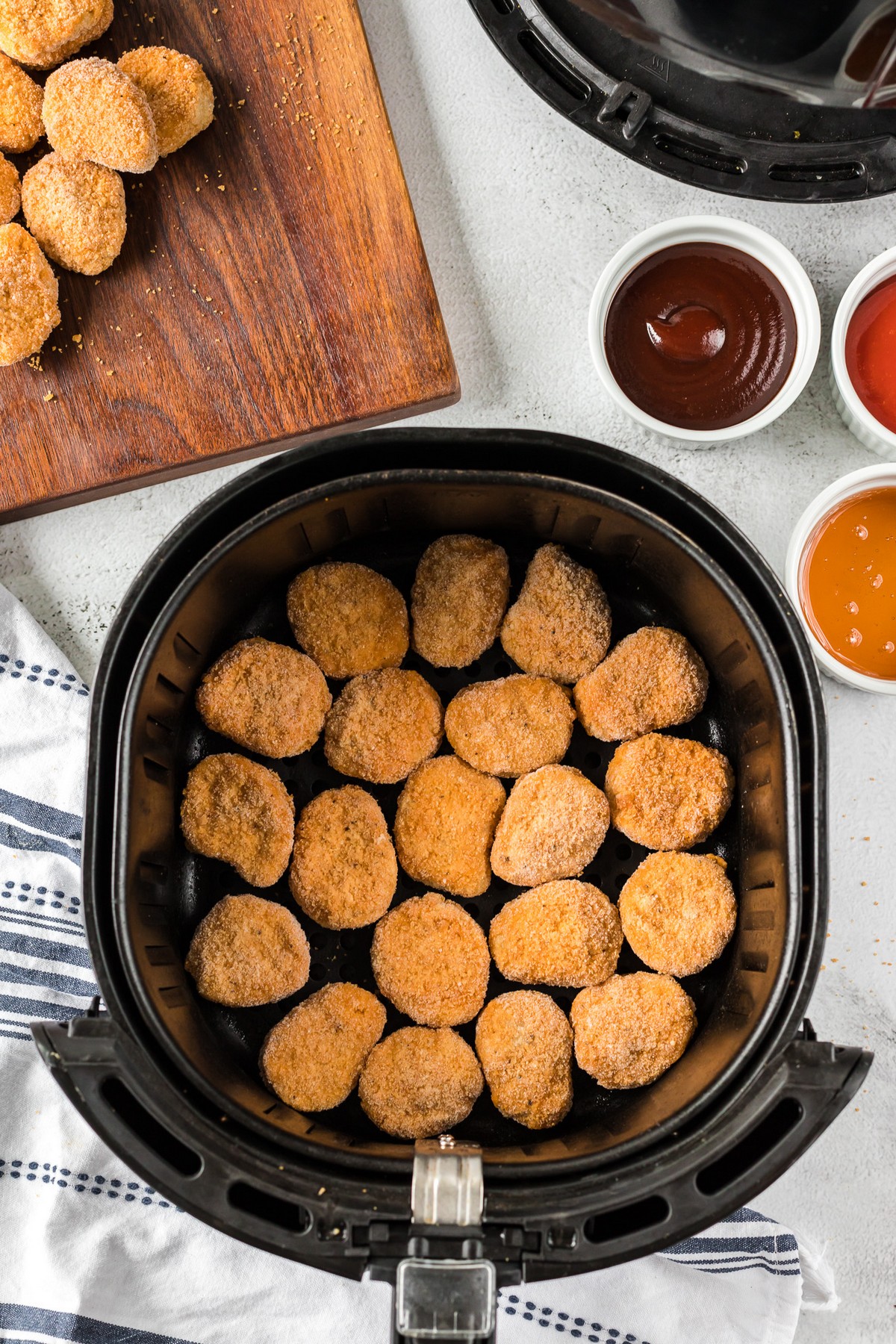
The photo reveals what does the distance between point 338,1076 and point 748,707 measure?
1.64ft

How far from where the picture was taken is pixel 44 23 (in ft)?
3.47

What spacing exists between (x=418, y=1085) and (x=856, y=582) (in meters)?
0.64

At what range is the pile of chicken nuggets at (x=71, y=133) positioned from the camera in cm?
105

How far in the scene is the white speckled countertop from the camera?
1147 millimetres

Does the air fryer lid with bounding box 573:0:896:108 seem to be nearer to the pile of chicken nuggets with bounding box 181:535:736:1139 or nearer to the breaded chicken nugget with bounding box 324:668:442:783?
the pile of chicken nuggets with bounding box 181:535:736:1139

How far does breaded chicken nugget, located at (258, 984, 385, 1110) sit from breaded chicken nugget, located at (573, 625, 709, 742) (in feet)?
1.17

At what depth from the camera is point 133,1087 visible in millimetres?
787

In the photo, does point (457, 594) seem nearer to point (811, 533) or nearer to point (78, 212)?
point (811, 533)

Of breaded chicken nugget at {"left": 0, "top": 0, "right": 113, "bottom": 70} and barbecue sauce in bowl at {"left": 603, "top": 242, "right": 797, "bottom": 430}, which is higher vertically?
breaded chicken nugget at {"left": 0, "top": 0, "right": 113, "bottom": 70}

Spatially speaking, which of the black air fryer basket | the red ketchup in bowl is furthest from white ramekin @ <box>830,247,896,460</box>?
the black air fryer basket

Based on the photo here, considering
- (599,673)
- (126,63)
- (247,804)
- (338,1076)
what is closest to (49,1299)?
(338,1076)

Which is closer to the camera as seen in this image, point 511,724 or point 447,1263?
point 447,1263

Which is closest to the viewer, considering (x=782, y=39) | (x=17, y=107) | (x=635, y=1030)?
(x=782, y=39)

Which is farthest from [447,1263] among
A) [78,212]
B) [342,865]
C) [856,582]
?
[78,212]
